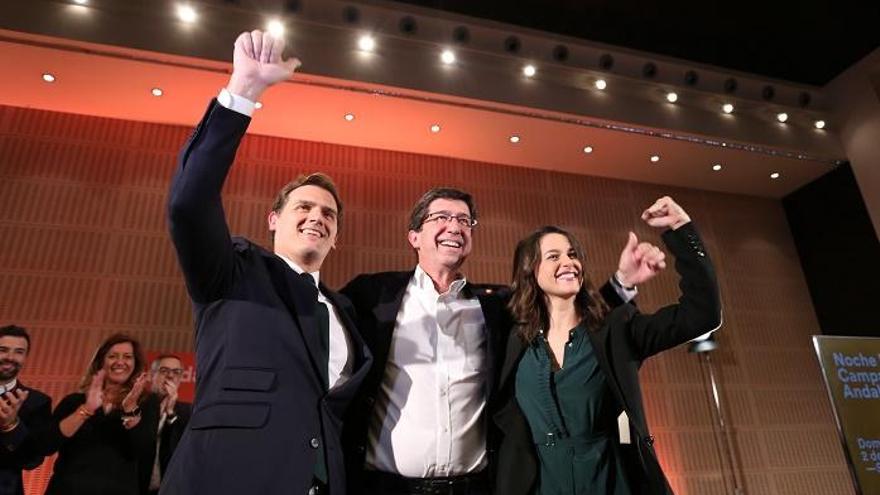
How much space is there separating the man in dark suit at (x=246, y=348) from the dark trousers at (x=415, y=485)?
1.24 feet

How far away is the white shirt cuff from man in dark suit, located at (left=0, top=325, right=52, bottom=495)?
2576 millimetres

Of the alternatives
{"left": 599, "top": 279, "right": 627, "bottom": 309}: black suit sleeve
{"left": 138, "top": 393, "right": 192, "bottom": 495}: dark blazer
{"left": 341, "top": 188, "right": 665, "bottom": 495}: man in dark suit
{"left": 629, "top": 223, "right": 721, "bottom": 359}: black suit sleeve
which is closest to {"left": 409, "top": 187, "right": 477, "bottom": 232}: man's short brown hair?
{"left": 341, "top": 188, "right": 665, "bottom": 495}: man in dark suit

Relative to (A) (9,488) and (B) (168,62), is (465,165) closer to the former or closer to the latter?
(B) (168,62)

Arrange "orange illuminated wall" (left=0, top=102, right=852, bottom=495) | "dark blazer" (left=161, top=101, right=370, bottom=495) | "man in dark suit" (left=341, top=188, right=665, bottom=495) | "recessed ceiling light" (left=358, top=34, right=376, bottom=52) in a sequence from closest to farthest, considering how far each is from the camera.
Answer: "dark blazer" (left=161, top=101, right=370, bottom=495) → "man in dark suit" (left=341, top=188, right=665, bottom=495) → "orange illuminated wall" (left=0, top=102, right=852, bottom=495) → "recessed ceiling light" (left=358, top=34, right=376, bottom=52)

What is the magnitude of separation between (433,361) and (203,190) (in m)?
1.10

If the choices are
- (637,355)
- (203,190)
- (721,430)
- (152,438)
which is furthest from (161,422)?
(721,430)

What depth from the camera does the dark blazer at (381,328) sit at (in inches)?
81.7

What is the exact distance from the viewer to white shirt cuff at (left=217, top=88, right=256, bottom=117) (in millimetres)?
1516

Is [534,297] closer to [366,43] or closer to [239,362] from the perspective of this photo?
[239,362]

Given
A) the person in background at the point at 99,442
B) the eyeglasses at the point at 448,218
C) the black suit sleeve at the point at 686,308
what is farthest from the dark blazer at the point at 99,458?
the black suit sleeve at the point at 686,308

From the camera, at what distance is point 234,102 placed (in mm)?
1521

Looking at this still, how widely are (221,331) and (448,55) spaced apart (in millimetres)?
5540

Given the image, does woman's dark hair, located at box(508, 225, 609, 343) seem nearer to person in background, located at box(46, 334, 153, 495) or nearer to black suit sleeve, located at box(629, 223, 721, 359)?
black suit sleeve, located at box(629, 223, 721, 359)

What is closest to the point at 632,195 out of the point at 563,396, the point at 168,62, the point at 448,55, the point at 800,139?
the point at 800,139
